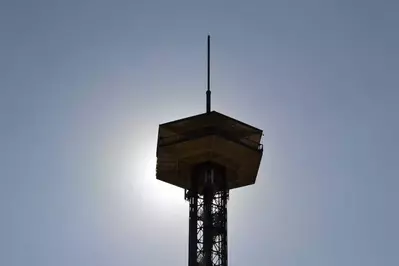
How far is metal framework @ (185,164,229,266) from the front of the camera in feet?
269

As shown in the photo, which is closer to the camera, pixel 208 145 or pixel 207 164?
pixel 208 145

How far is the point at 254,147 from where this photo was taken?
8350 cm

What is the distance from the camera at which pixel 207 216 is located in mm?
83312

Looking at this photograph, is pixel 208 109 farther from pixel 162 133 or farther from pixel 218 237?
pixel 218 237

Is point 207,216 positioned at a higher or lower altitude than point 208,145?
lower

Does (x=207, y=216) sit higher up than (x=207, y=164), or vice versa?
(x=207, y=164)

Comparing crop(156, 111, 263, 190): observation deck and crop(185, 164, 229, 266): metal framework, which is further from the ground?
Answer: crop(156, 111, 263, 190): observation deck

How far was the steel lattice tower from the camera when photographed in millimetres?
82125

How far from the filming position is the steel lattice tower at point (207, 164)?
8212 cm

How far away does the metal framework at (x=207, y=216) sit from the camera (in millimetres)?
81875

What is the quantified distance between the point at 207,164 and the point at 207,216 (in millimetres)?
4278

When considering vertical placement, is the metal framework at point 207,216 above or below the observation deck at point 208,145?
below

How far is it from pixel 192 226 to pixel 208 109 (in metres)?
9.06

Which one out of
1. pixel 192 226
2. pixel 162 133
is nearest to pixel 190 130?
pixel 162 133
